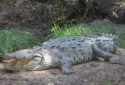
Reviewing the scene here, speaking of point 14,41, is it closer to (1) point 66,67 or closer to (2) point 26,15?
(1) point 66,67

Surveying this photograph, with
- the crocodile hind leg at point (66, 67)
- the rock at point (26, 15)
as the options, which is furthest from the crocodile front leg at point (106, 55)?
the rock at point (26, 15)

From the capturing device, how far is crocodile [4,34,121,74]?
214 inches

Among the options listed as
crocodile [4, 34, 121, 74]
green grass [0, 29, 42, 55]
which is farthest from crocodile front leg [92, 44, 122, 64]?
green grass [0, 29, 42, 55]

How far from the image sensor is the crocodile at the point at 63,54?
214 inches

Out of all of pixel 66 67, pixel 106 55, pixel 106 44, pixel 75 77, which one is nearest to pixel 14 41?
pixel 106 44

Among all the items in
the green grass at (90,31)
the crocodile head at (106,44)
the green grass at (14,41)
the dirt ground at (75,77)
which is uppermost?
the crocodile head at (106,44)

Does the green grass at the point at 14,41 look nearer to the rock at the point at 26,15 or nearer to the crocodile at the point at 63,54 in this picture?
the rock at the point at 26,15

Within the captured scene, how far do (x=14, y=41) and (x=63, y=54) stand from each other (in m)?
2.88

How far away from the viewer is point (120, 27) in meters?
9.51

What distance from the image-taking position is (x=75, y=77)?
5.21 meters

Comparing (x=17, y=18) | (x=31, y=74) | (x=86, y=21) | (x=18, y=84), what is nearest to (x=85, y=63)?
(x=31, y=74)

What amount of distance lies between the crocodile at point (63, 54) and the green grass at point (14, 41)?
7.15ft

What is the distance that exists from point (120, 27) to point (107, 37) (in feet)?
9.28

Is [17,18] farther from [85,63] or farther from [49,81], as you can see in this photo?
[49,81]
